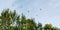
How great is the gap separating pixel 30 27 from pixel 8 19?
3.88m

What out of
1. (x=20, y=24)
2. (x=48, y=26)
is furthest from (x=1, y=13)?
(x=48, y=26)

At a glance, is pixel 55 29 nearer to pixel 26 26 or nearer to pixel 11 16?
pixel 26 26

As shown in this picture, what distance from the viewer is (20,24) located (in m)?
26.8

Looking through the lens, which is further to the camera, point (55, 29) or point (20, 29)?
point (55, 29)

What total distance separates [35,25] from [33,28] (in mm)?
892

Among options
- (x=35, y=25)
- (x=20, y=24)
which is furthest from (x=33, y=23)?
(x=20, y=24)

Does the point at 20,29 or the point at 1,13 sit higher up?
the point at 1,13

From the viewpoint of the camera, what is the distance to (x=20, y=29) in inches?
1008

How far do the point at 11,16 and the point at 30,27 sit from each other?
3.81m

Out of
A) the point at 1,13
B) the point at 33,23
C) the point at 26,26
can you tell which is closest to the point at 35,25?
the point at 33,23

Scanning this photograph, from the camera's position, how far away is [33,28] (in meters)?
27.5

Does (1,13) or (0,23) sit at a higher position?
(1,13)

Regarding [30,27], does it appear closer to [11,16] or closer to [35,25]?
[35,25]

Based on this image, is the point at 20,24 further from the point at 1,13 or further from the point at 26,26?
the point at 1,13
